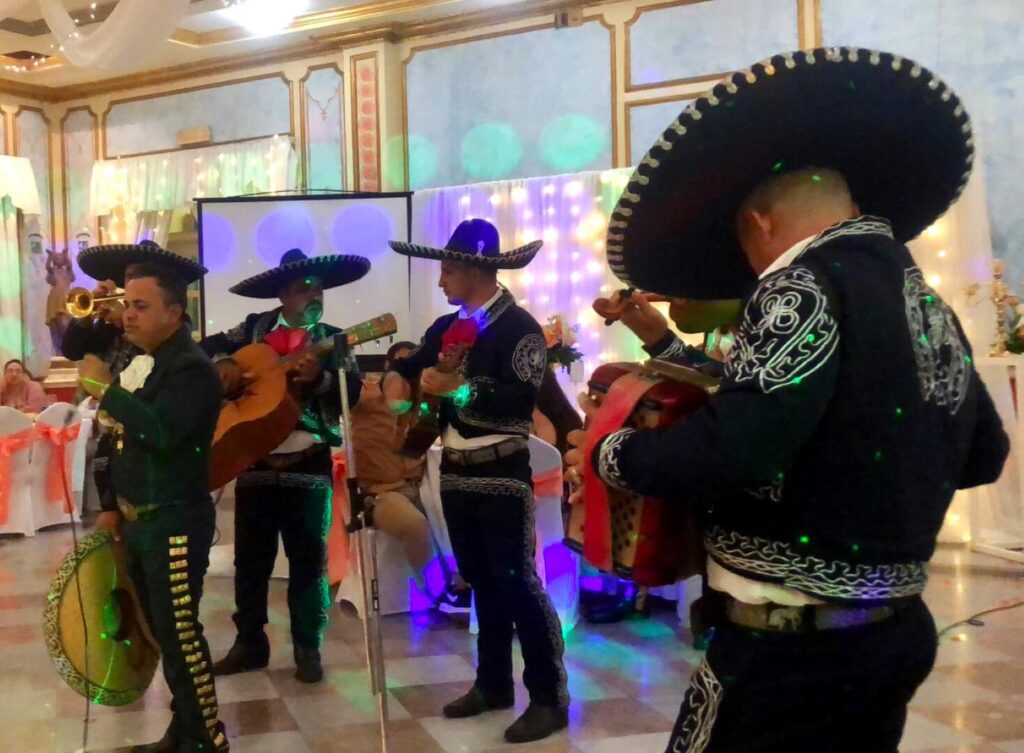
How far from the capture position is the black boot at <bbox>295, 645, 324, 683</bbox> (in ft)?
12.8

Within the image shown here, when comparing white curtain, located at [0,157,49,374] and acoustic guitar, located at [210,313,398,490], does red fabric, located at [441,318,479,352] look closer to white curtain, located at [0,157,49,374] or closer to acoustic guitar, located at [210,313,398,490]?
acoustic guitar, located at [210,313,398,490]

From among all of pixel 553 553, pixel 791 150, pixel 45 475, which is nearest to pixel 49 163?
pixel 45 475

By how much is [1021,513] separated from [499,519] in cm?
449

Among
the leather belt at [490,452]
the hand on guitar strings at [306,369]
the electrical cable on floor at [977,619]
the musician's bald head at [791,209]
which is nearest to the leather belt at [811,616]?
the musician's bald head at [791,209]

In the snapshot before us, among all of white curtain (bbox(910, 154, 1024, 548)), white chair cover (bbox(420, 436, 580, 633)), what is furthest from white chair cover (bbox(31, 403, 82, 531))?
white curtain (bbox(910, 154, 1024, 548))

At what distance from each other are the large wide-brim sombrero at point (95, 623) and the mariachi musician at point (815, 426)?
79.6 inches

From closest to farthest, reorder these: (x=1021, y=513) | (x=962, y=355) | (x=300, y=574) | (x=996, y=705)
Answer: (x=962, y=355), (x=996, y=705), (x=300, y=574), (x=1021, y=513)

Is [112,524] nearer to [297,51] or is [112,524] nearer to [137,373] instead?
[137,373]

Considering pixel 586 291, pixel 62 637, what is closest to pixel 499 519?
pixel 62 637

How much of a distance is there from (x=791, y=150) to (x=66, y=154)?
439 inches

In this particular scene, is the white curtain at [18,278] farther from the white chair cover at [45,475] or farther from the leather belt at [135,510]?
the leather belt at [135,510]

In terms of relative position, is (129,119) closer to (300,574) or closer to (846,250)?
(300,574)

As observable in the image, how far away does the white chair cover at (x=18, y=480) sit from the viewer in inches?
275

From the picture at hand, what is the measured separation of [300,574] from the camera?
3.94m
